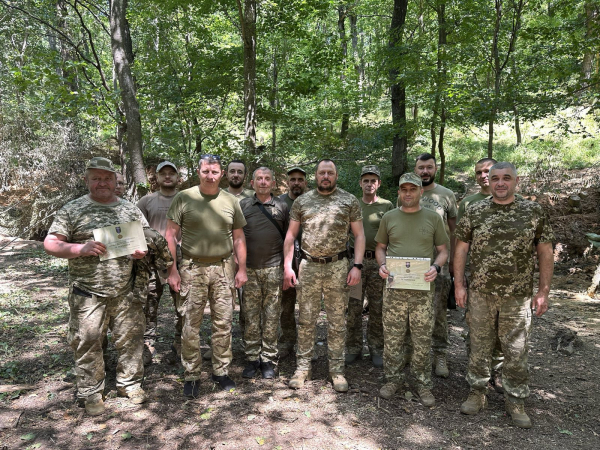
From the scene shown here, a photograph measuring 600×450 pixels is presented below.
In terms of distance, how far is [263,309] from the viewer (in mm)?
4621

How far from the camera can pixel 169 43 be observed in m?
13.0

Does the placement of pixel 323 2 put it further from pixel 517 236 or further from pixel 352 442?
pixel 352 442

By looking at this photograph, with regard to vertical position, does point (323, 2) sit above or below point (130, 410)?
above

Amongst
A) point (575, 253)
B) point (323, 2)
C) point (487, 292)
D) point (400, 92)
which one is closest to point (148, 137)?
point (323, 2)

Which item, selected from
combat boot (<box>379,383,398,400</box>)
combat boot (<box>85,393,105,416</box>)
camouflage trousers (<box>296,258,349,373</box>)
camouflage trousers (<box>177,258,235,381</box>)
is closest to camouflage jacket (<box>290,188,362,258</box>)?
camouflage trousers (<box>296,258,349,373</box>)

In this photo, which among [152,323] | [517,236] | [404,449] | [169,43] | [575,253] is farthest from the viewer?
[169,43]

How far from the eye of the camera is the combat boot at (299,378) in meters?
4.23

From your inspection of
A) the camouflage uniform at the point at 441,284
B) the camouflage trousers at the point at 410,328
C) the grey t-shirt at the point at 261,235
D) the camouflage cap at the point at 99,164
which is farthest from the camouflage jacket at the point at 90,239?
A: the camouflage uniform at the point at 441,284

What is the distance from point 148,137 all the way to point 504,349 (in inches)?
440

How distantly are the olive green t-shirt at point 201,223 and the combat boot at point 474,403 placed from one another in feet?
9.38

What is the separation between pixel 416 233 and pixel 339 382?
5.93 feet

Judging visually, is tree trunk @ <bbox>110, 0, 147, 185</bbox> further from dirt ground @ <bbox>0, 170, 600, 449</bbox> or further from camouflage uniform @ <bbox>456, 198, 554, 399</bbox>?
camouflage uniform @ <bbox>456, 198, 554, 399</bbox>

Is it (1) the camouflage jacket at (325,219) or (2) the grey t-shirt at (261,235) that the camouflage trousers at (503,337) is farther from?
(2) the grey t-shirt at (261,235)

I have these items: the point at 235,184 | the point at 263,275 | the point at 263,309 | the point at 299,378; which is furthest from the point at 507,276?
the point at 235,184
